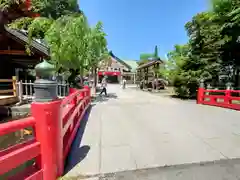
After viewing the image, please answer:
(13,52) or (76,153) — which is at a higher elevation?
(13,52)

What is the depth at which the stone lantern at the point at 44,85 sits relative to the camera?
8.50ft

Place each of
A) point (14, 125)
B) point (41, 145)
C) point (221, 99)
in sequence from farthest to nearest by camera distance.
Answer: point (221, 99), point (41, 145), point (14, 125)

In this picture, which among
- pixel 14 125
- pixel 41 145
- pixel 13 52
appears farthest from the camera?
pixel 13 52

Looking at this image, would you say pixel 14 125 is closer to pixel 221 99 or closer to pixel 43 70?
pixel 43 70

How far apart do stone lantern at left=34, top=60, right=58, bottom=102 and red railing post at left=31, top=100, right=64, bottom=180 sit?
0.33ft

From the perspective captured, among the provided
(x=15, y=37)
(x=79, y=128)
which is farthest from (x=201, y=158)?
(x=15, y=37)

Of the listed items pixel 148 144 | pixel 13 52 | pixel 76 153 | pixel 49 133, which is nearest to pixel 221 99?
pixel 148 144

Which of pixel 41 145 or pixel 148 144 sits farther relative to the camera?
pixel 148 144

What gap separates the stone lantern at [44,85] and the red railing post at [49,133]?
10 cm

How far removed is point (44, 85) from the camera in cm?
261

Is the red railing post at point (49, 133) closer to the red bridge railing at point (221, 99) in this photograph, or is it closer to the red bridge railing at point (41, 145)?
the red bridge railing at point (41, 145)

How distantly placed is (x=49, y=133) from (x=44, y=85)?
69cm

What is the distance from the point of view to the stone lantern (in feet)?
8.50

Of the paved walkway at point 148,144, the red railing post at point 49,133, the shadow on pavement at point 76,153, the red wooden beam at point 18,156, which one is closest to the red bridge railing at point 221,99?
the paved walkway at point 148,144
